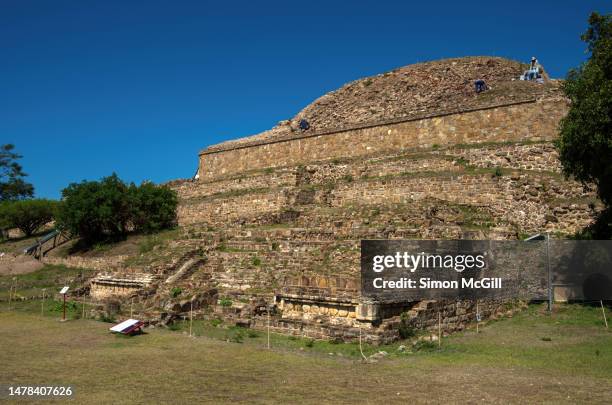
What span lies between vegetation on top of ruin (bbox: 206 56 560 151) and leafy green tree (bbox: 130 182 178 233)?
508 cm

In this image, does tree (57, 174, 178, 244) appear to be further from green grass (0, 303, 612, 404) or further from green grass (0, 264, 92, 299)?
green grass (0, 303, 612, 404)

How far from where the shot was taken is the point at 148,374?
9086 mm

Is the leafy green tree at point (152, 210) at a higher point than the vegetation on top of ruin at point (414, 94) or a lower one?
lower

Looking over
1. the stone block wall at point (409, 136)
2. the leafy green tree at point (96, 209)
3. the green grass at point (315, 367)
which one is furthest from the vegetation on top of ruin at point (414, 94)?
the green grass at point (315, 367)

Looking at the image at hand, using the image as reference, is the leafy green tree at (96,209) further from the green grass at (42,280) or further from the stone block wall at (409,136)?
the stone block wall at (409,136)

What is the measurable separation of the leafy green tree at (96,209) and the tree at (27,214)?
513 inches

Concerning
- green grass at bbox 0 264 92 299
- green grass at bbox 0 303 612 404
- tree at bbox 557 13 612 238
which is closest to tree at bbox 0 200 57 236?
green grass at bbox 0 264 92 299

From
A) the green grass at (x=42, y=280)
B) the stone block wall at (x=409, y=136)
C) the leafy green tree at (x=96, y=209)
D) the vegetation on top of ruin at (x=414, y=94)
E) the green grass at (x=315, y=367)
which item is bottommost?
the green grass at (x=315, y=367)

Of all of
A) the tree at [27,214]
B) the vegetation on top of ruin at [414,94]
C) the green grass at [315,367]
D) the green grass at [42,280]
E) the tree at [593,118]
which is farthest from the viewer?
the tree at [27,214]

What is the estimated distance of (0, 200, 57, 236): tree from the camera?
42438mm

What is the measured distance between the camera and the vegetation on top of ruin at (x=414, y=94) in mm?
24328

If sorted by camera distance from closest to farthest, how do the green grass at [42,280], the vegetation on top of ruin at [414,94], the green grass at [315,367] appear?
the green grass at [315,367] → the green grass at [42,280] → the vegetation on top of ruin at [414,94]

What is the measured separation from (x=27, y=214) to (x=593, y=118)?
137 feet

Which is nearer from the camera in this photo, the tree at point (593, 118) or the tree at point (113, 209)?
the tree at point (593, 118)
